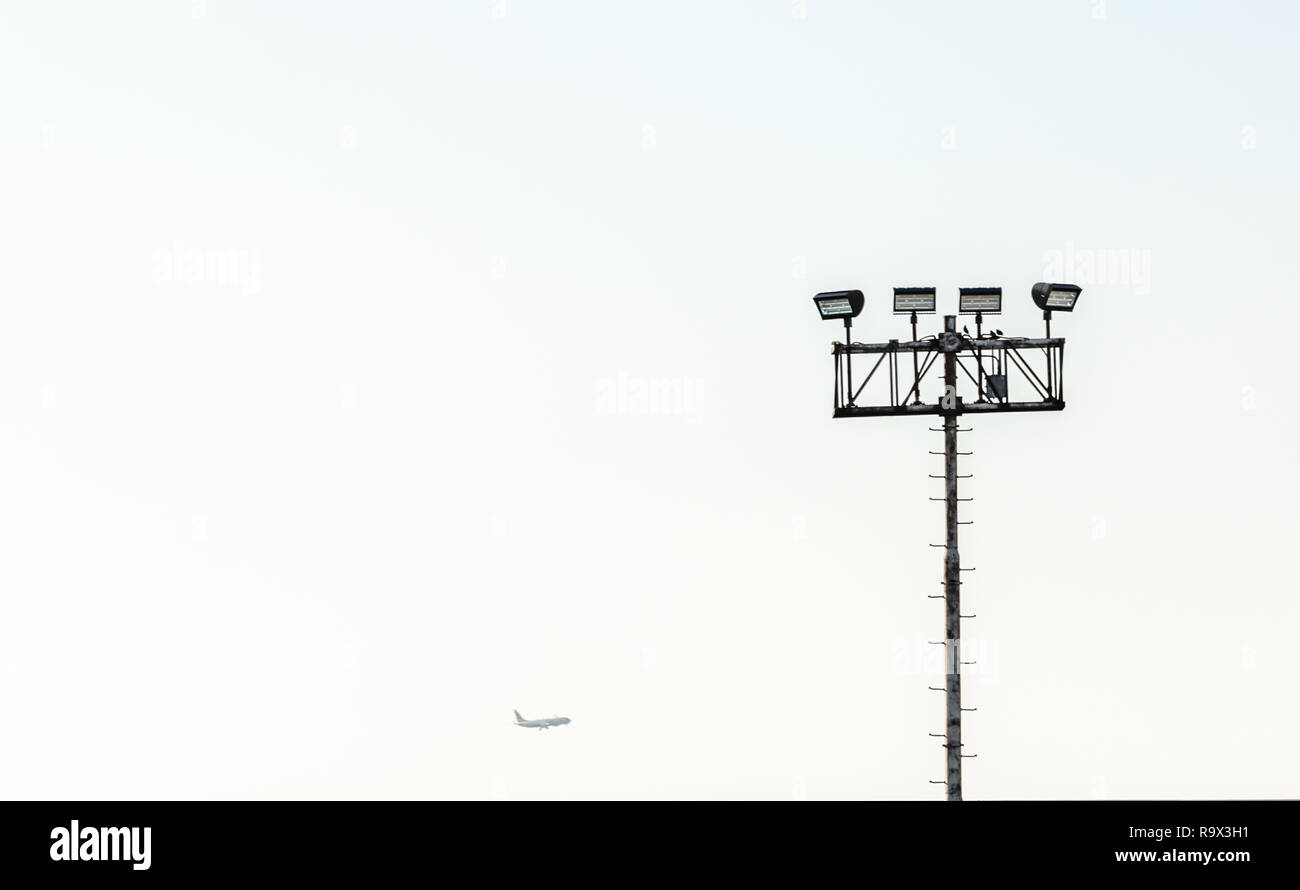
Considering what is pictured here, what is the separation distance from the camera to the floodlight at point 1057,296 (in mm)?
46622

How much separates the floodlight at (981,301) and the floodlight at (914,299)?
683 millimetres

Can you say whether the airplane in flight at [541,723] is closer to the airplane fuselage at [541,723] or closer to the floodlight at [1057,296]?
the airplane fuselage at [541,723]

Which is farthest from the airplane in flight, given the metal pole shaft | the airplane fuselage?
the metal pole shaft

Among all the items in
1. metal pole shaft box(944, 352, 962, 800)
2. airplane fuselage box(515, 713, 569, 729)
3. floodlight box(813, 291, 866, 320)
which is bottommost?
airplane fuselage box(515, 713, 569, 729)

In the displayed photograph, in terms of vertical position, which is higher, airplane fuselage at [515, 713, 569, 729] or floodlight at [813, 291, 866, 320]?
floodlight at [813, 291, 866, 320]

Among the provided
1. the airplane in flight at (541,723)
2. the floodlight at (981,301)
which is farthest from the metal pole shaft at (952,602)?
the airplane in flight at (541,723)

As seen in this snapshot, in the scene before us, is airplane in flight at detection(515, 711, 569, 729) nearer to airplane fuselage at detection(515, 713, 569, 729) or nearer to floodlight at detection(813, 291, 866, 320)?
airplane fuselage at detection(515, 713, 569, 729)

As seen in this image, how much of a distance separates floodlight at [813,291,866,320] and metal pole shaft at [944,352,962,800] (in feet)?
7.69

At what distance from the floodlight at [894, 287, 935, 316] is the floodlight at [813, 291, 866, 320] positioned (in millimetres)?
800

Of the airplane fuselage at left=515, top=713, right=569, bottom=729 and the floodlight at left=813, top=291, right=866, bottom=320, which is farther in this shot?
the airplane fuselage at left=515, top=713, right=569, bottom=729

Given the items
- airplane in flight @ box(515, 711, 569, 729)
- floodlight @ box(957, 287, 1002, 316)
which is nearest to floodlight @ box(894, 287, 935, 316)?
floodlight @ box(957, 287, 1002, 316)

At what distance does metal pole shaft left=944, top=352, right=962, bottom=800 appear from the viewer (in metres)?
46.8
